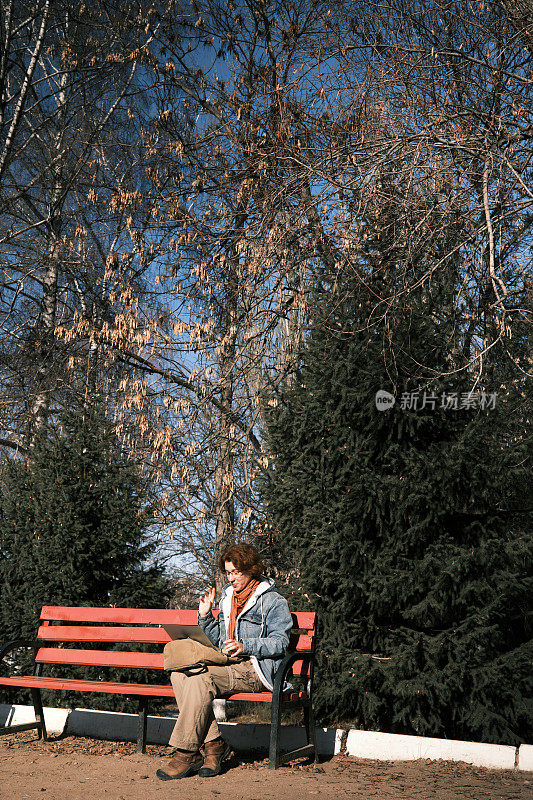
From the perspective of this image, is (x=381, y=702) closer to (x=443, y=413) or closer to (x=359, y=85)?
(x=443, y=413)

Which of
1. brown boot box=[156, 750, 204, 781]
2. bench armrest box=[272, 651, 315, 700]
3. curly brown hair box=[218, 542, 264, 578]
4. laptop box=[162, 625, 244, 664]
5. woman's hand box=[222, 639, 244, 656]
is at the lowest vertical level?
brown boot box=[156, 750, 204, 781]

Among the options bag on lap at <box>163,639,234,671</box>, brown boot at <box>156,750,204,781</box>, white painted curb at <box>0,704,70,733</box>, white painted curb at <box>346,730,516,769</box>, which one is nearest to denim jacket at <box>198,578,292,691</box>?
bag on lap at <box>163,639,234,671</box>

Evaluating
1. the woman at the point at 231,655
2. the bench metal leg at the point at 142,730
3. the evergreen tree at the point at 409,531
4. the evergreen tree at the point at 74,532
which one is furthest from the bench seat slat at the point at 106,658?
the evergreen tree at the point at 74,532

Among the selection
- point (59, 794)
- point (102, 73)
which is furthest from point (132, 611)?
point (102, 73)

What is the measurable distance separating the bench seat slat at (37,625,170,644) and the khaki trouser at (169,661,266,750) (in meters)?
0.73

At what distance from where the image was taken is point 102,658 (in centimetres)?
578

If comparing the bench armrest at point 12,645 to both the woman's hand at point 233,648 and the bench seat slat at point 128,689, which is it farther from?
the woman's hand at point 233,648

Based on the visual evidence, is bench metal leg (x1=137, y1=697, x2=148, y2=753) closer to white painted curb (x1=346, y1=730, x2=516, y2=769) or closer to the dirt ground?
the dirt ground

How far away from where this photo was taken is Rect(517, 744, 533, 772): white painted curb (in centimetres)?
494

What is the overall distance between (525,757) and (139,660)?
261cm

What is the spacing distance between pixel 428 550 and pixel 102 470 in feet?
11.7

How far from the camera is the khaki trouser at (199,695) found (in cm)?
468

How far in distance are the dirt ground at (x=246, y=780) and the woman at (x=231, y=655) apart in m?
0.15

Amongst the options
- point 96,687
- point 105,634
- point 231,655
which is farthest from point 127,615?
point 231,655
